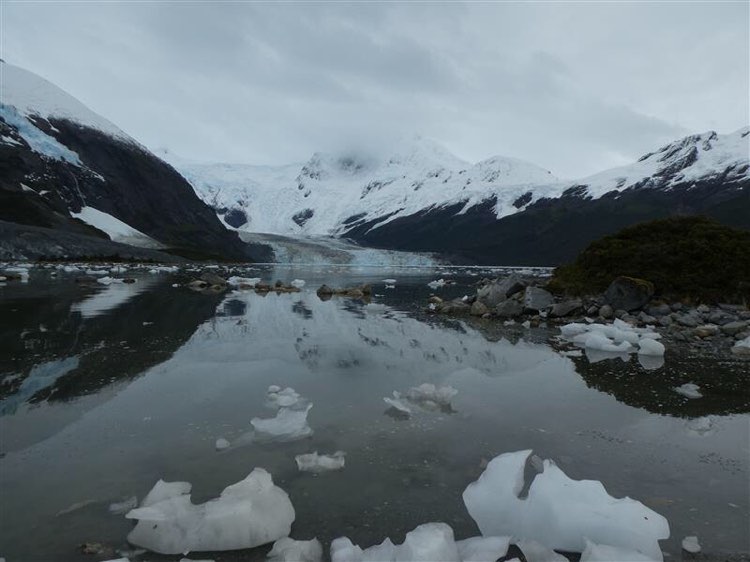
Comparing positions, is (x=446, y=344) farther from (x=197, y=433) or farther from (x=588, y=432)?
(x=197, y=433)

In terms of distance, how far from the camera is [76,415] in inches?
233

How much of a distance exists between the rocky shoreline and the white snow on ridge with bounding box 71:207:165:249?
295 ft

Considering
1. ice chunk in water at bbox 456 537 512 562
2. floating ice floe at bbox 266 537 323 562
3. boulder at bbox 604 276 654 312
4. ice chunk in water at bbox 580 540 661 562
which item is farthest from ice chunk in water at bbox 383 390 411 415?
boulder at bbox 604 276 654 312

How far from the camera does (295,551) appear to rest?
131 inches

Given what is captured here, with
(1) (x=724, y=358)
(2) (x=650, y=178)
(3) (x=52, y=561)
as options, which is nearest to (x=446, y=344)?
(1) (x=724, y=358)

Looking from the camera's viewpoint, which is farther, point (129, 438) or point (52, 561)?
point (129, 438)

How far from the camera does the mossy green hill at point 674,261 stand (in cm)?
1686

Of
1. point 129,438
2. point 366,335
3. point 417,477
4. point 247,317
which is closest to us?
point 417,477

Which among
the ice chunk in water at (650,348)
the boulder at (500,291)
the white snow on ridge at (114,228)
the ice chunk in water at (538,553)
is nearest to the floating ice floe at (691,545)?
the ice chunk in water at (538,553)

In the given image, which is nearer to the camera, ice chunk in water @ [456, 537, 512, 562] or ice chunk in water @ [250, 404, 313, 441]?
ice chunk in water @ [456, 537, 512, 562]

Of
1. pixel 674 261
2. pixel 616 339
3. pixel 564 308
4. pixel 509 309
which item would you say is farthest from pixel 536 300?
pixel 674 261

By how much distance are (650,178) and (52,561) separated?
215m

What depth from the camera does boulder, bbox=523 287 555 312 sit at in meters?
16.6

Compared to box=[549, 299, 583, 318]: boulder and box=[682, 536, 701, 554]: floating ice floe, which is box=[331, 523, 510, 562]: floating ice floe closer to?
box=[682, 536, 701, 554]: floating ice floe
